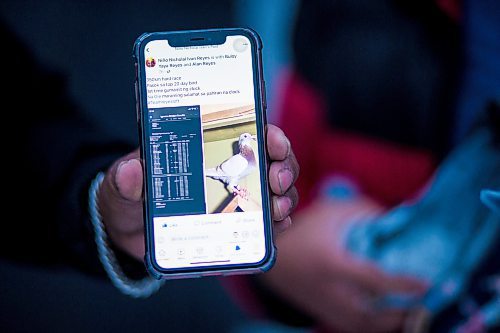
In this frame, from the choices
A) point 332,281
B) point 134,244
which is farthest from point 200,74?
point 332,281

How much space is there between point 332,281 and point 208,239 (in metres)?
0.27

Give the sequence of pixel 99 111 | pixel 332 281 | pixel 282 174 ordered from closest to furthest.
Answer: pixel 282 174
pixel 332 281
pixel 99 111

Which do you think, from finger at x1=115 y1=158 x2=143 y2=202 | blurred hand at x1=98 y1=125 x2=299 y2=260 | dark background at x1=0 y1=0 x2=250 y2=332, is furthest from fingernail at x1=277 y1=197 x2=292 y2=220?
dark background at x1=0 y1=0 x2=250 y2=332

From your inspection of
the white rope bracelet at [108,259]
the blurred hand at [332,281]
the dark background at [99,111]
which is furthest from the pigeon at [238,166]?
the dark background at [99,111]

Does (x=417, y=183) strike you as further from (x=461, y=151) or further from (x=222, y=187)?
(x=222, y=187)

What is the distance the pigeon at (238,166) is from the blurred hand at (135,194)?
Answer: 2cm

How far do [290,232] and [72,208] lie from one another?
11.1 inches

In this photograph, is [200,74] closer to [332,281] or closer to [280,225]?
[280,225]

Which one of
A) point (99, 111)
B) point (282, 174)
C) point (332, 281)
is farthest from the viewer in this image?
point (99, 111)

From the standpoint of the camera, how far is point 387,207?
75 cm

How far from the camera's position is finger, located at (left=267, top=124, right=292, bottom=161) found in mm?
465

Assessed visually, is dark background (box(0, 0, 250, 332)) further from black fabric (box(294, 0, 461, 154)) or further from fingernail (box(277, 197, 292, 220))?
fingernail (box(277, 197, 292, 220))

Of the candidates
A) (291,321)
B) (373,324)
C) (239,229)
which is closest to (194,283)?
(291,321)

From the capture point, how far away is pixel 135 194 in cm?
48
